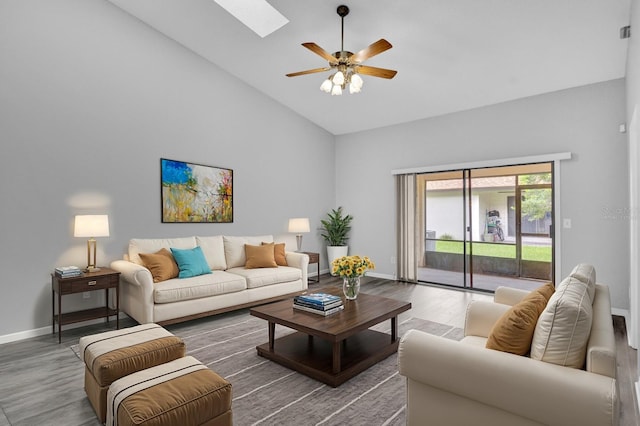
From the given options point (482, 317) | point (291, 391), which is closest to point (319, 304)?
point (291, 391)

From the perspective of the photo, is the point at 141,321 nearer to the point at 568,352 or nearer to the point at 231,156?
the point at 231,156

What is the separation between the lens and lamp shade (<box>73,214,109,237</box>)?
3646 millimetres

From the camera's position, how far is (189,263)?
14.1ft

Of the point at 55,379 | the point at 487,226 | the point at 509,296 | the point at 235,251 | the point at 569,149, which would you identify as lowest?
the point at 55,379

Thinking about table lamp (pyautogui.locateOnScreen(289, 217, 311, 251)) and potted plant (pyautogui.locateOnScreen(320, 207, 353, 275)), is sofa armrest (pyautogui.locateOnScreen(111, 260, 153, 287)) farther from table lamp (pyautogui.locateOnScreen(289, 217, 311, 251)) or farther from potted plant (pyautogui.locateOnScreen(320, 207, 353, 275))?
potted plant (pyautogui.locateOnScreen(320, 207, 353, 275))

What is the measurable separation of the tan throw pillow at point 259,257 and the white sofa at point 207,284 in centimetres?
10

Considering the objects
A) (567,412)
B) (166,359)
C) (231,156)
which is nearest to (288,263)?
(231,156)

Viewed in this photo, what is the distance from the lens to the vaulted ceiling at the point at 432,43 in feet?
11.4

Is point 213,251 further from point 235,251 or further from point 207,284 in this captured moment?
point 207,284

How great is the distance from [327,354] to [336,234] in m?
4.15

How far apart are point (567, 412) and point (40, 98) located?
502 cm

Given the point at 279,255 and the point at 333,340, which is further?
the point at 279,255

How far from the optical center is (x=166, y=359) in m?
2.28

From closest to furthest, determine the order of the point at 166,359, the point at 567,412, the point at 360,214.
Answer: the point at 567,412, the point at 166,359, the point at 360,214
